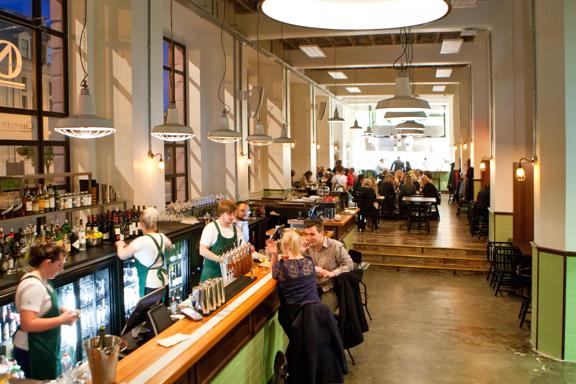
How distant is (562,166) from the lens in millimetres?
5562

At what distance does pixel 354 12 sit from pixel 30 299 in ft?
8.88

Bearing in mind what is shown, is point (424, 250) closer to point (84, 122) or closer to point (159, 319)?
point (84, 122)

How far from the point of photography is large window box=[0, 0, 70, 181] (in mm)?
5488

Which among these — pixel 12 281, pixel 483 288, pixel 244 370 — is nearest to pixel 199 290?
pixel 244 370

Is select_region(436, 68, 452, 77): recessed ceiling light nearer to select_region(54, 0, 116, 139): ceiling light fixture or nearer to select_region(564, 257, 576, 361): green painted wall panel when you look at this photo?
select_region(564, 257, 576, 361): green painted wall panel

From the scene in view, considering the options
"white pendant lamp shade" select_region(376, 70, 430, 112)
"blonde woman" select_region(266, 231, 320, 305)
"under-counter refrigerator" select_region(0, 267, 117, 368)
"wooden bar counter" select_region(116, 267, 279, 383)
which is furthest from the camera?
"white pendant lamp shade" select_region(376, 70, 430, 112)

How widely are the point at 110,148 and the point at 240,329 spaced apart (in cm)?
367

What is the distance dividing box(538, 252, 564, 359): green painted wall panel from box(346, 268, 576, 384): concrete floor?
0.18 m

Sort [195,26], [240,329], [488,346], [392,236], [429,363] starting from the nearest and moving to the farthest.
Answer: [240,329], [429,363], [488,346], [195,26], [392,236]

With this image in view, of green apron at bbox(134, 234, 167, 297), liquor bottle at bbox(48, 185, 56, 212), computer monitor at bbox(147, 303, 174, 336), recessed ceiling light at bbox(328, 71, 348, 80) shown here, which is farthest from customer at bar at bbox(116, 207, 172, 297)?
recessed ceiling light at bbox(328, 71, 348, 80)

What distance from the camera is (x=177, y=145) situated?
33.3 ft

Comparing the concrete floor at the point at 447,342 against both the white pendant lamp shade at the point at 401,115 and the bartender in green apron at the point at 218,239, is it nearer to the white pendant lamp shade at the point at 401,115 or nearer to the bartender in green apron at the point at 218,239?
the bartender in green apron at the point at 218,239

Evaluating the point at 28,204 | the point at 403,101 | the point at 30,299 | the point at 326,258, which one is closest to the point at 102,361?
the point at 30,299

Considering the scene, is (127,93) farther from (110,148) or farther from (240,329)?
(240,329)
